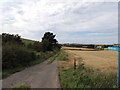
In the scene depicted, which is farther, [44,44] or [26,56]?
[44,44]

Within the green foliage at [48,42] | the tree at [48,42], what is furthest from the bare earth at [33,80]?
the tree at [48,42]

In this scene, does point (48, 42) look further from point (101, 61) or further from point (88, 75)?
Result: point (88, 75)

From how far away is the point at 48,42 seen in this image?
38312mm

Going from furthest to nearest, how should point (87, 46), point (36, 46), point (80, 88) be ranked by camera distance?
1. point (87, 46)
2. point (36, 46)
3. point (80, 88)

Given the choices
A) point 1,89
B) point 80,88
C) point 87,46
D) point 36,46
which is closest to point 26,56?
point 1,89

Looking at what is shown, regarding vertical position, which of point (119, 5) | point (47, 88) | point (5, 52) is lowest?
point (47, 88)

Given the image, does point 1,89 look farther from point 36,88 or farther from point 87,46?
point 87,46

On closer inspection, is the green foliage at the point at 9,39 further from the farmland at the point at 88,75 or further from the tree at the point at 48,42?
the tree at the point at 48,42

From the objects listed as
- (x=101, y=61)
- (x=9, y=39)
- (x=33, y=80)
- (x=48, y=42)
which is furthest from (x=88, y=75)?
(x=48, y=42)

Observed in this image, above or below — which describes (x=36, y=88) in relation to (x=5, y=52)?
below

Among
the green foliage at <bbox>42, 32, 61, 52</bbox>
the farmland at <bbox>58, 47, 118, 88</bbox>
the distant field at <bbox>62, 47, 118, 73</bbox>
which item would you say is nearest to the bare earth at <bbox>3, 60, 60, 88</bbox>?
the farmland at <bbox>58, 47, 118, 88</bbox>

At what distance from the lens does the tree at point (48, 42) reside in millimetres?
36925

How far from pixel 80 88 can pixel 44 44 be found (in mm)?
32122

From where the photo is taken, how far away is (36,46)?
3241 cm
